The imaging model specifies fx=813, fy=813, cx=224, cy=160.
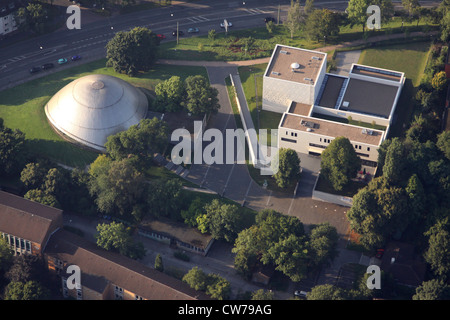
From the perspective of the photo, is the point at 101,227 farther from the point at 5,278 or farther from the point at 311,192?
the point at 311,192

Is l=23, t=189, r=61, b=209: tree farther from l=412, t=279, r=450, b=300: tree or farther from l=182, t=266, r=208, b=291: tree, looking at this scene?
l=412, t=279, r=450, b=300: tree

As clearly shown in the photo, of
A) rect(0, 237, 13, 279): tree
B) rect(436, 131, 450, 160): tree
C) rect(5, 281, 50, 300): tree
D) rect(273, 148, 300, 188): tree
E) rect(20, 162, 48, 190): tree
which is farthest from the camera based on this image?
rect(20, 162, 48, 190): tree

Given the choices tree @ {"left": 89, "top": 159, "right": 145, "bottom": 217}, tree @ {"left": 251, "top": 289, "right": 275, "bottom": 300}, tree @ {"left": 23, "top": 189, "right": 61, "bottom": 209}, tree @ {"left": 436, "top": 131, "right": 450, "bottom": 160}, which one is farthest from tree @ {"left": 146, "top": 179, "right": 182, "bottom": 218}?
tree @ {"left": 436, "top": 131, "right": 450, "bottom": 160}

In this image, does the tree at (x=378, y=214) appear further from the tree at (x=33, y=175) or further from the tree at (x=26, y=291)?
the tree at (x=33, y=175)

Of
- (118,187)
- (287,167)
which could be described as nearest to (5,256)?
(118,187)

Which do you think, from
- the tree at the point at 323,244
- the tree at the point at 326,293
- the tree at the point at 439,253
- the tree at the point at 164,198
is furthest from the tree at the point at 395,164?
the tree at the point at 164,198
